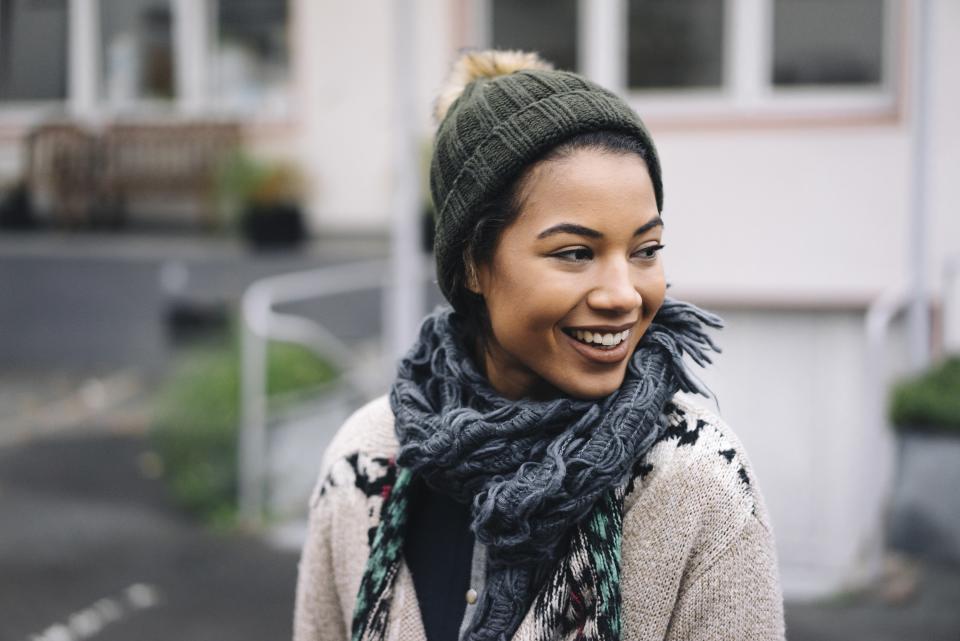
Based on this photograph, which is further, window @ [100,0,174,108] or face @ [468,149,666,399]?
window @ [100,0,174,108]

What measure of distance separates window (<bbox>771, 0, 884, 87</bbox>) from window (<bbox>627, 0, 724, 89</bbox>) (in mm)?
462

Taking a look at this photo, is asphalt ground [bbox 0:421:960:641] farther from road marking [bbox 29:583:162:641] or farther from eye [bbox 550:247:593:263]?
eye [bbox 550:247:593:263]

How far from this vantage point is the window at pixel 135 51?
38.5 ft

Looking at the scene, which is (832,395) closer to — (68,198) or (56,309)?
(56,309)

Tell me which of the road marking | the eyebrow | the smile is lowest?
the road marking

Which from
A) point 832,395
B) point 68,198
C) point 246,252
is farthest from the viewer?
point 68,198

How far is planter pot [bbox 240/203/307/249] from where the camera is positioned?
9.95 m

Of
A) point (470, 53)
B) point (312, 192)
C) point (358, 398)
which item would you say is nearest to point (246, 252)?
point (312, 192)

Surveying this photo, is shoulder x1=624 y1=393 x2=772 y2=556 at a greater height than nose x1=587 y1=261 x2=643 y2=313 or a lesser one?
lesser

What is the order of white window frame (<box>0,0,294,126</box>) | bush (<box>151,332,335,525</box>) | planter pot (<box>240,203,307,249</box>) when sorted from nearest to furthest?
1. bush (<box>151,332,335,525</box>)
2. planter pot (<box>240,203,307,249</box>)
3. white window frame (<box>0,0,294,126</box>)

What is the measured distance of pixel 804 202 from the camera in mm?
7359

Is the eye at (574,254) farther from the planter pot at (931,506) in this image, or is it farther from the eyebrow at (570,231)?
the planter pot at (931,506)

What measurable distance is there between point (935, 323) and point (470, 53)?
613 centimetres

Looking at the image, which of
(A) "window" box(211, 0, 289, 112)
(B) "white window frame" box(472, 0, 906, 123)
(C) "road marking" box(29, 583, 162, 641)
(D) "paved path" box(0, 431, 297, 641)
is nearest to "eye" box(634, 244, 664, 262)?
(D) "paved path" box(0, 431, 297, 641)
